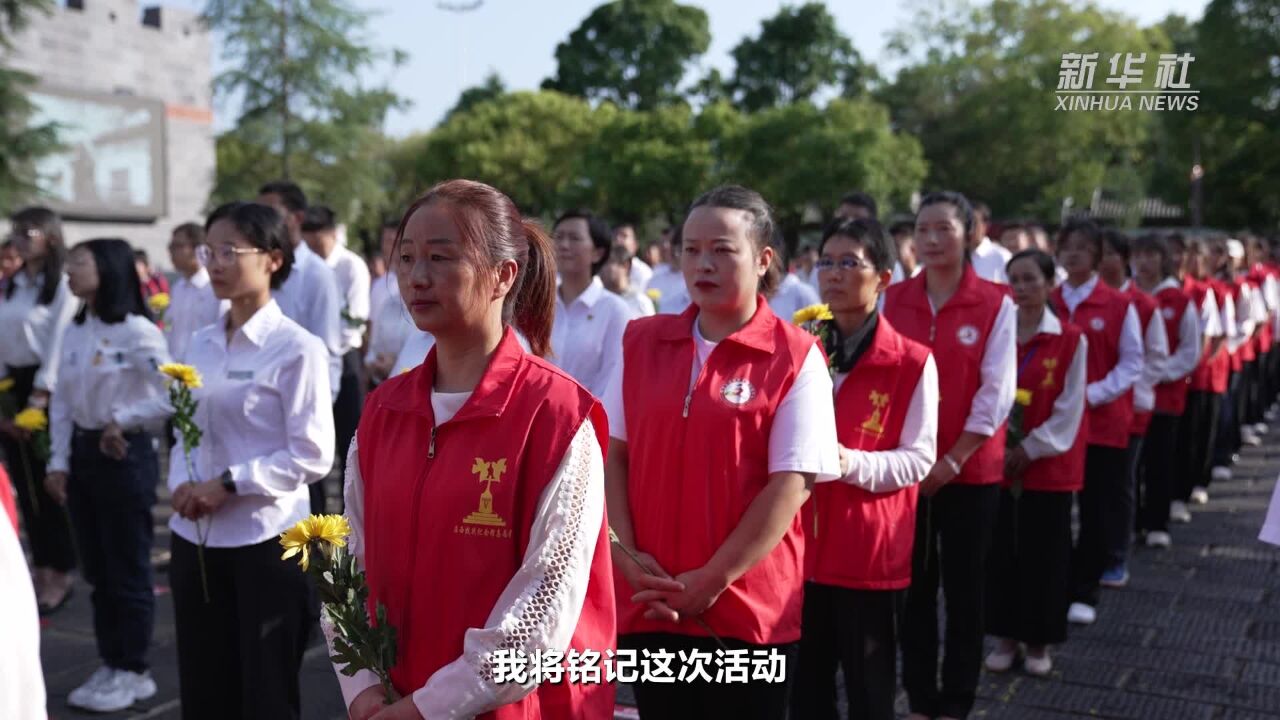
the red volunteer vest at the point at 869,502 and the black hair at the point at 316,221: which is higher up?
the black hair at the point at 316,221

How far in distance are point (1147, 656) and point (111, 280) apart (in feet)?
18.9

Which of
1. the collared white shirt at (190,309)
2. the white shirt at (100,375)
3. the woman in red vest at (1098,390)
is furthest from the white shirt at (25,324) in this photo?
the woman in red vest at (1098,390)

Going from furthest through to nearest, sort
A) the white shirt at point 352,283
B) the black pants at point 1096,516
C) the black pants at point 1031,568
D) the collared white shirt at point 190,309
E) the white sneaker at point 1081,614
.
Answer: the white shirt at point 352,283 < the collared white shirt at point 190,309 < the black pants at point 1096,516 < the white sneaker at point 1081,614 < the black pants at point 1031,568

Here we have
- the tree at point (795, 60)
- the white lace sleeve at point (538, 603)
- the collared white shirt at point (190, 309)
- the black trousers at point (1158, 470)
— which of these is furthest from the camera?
the tree at point (795, 60)

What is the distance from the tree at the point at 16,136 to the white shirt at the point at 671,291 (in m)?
11.6

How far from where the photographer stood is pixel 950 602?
16.9 ft

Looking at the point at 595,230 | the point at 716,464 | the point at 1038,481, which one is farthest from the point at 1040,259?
the point at 716,464

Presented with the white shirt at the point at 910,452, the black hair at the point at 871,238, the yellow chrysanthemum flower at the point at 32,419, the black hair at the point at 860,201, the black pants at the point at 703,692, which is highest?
the black hair at the point at 860,201

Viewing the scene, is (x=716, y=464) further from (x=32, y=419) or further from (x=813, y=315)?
(x=32, y=419)

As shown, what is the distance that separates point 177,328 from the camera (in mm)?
8625

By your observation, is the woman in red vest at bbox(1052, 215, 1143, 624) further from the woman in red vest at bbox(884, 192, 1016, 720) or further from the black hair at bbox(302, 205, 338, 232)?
the black hair at bbox(302, 205, 338, 232)

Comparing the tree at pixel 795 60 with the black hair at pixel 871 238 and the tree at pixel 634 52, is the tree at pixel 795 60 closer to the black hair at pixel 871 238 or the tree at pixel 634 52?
the tree at pixel 634 52

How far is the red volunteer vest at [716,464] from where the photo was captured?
3283 mm

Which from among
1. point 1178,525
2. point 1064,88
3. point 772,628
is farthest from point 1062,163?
point 772,628
